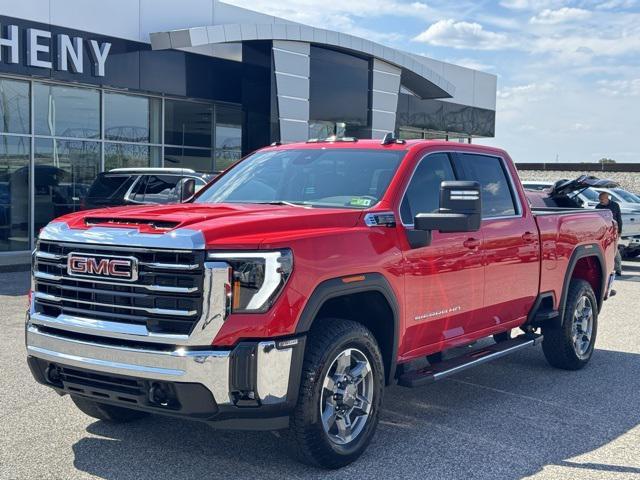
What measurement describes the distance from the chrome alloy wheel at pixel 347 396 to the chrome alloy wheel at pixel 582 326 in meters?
3.30

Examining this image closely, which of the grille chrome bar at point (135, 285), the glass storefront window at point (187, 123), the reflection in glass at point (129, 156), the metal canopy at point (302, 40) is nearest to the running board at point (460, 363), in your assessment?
the grille chrome bar at point (135, 285)

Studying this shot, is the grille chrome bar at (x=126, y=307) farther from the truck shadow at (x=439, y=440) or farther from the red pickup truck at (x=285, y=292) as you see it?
the truck shadow at (x=439, y=440)

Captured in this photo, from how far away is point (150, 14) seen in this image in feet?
62.2

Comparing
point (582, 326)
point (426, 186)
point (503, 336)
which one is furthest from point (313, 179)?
point (582, 326)

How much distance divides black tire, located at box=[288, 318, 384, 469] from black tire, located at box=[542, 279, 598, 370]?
10.2 ft

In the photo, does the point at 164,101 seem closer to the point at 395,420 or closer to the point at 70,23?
the point at 70,23

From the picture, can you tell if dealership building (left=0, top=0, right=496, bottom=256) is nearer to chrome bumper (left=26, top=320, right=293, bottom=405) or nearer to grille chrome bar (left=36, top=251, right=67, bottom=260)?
grille chrome bar (left=36, top=251, right=67, bottom=260)

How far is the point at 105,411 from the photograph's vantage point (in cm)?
527

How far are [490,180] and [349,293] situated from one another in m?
2.42

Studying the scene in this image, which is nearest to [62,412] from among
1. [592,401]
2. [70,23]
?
[592,401]

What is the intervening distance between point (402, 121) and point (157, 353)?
79.8 ft

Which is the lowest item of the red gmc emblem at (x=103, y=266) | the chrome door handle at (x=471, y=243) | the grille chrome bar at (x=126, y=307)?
the grille chrome bar at (x=126, y=307)

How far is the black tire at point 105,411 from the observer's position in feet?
17.2

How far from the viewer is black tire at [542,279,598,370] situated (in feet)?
23.8
